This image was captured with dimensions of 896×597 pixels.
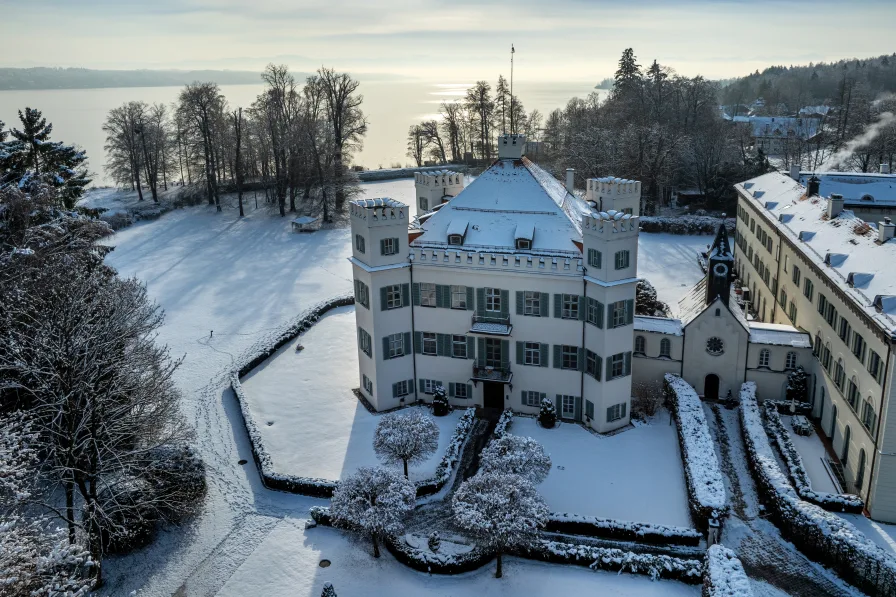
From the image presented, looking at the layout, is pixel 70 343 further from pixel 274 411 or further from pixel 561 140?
pixel 561 140

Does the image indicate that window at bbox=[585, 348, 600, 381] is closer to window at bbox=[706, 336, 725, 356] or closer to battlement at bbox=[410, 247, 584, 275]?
battlement at bbox=[410, 247, 584, 275]

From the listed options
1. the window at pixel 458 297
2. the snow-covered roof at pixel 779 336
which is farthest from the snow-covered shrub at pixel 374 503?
the snow-covered roof at pixel 779 336

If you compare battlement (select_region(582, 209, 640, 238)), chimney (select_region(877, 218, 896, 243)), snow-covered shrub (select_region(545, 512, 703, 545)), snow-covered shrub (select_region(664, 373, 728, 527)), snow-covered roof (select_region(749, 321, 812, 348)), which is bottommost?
snow-covered shrub (select_region(545, 512, 703, 545))

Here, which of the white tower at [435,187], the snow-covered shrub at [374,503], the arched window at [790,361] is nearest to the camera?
the snow-covered shrub at [374,503]

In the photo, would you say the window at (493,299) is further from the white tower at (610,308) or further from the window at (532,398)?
the window at (532,398)

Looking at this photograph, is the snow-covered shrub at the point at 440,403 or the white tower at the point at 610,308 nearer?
the white tower at the point at 610,308

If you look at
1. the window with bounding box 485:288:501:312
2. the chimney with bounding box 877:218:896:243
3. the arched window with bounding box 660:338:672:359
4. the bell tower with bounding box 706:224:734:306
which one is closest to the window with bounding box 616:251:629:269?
the window with bounding box 485:288:501:312

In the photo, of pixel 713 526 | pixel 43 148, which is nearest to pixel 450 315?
pixel 713 526
